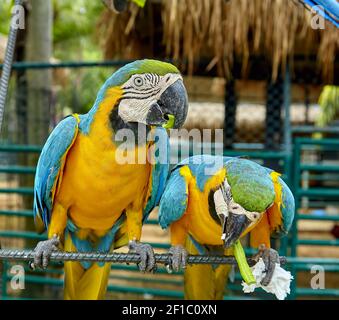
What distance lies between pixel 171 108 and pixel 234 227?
1.11ft

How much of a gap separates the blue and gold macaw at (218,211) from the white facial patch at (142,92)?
249mm

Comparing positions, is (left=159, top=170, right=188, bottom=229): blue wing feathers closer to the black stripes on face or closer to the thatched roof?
the black stripes on face

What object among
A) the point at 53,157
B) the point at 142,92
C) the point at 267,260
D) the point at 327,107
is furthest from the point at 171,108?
the point at 327,107

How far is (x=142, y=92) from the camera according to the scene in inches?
53.1

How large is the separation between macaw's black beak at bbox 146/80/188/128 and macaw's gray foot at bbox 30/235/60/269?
469mm

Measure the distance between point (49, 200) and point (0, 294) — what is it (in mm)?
1848

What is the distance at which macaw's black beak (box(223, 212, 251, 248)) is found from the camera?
4.07ft

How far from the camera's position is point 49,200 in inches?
60.9

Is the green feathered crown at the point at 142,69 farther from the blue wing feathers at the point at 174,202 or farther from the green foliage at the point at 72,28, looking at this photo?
the green foliage at the point at 72,28

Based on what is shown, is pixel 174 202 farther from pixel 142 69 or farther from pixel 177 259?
pixel 142 69

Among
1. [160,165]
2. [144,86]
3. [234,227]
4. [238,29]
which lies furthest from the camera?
[238,29]
